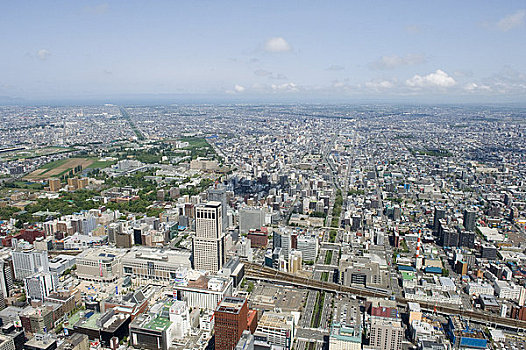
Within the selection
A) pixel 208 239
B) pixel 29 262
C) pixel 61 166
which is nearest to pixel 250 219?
pixel 208 239

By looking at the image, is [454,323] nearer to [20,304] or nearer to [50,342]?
[50,342]

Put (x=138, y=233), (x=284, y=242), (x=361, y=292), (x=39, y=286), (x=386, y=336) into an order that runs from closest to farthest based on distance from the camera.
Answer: (x=386, y=336) → (x=39, y=286) → (x=361, y=292) → (x=284, y=242) → (x=138, y=233)

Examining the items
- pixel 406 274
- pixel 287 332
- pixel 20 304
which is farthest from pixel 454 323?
pixel 20 304

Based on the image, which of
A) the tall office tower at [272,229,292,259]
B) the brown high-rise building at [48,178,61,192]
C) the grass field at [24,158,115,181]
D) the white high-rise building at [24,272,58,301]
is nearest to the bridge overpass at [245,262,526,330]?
the tall office tower at [272,229,292,259]

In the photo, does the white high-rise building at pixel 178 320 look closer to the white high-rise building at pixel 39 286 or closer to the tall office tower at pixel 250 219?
the white high-rise building at pixel 39 286

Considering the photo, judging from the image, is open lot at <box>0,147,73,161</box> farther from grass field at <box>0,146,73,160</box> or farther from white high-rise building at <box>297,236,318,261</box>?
white high-rise building at <box>297,236,318,261</box>

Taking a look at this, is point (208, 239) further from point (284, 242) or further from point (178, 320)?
point (178, 320)
